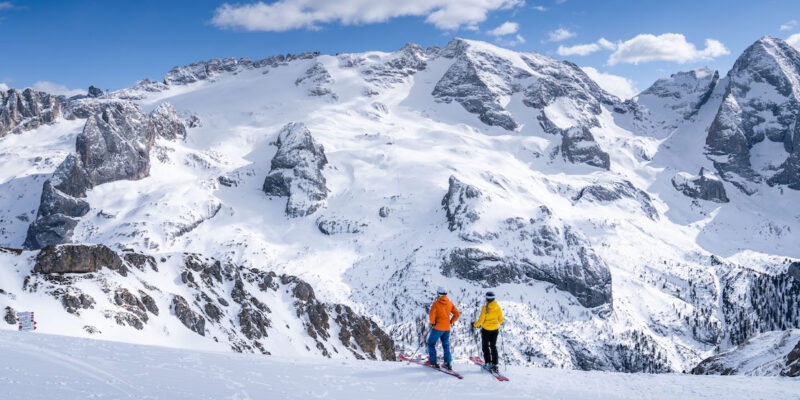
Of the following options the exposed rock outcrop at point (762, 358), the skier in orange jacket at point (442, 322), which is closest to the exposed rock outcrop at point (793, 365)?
the exposed rock outcrop at point (762, 358)

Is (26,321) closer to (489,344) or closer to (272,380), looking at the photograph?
(272,380)

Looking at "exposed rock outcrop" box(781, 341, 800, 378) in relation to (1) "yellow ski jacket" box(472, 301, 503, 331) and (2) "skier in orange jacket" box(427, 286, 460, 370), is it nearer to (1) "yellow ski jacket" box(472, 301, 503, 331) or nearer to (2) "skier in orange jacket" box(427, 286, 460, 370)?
(1) "yellow ski jacket" box(472, 301, 503, 331)

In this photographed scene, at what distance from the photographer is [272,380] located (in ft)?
61.9

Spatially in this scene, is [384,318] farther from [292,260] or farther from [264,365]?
[264,365]

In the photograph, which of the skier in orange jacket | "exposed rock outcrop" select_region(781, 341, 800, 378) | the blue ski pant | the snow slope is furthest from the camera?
"exposed rock outcrop" select_region(781, 341, 800, 378)

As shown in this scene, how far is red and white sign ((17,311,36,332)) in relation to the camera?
140 ft

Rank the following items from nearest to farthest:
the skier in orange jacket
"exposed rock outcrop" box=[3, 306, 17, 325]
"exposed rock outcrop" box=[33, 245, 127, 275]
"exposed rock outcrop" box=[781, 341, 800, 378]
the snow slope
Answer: the snow slope < the skier in orange jacket < "exposed rock outcrop" box=[781, 341, 800, 378] < "exposed rock outcrop" box=[3, 306, 17, 325] < "exposed rock outcrop" box=[33, 245, 127, 275]

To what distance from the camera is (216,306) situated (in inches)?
2965

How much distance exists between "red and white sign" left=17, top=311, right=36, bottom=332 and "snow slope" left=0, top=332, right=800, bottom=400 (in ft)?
72.6

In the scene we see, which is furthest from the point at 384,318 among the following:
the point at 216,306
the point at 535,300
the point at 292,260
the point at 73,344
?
the point at 73,344

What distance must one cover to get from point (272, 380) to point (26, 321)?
3679 centimetres

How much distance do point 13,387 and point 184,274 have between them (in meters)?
66.2

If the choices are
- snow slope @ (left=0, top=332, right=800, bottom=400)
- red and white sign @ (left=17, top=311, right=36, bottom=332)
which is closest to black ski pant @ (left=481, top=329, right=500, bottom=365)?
snow slope @ (left=0, top=332, right=800, bottom=400)

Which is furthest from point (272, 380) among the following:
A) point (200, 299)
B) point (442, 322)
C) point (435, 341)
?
point (200, 299)
